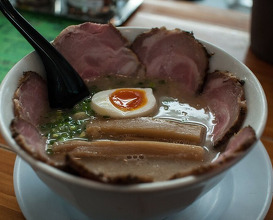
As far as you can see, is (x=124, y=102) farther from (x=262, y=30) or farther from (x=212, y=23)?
(x=212, y=23)

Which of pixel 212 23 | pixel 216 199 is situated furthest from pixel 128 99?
pixel 212 23

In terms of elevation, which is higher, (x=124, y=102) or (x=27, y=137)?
(x=27, y=137)

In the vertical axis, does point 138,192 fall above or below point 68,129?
above

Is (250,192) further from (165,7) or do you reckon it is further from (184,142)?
(165,7)

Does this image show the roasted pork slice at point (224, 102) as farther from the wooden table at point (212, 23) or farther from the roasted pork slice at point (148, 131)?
the wooden table at point (212, 23)

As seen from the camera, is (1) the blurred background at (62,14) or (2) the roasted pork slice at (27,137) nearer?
(2) the roasted pork slice at (27,137)

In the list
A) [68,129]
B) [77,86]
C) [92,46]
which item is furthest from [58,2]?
[68,129]

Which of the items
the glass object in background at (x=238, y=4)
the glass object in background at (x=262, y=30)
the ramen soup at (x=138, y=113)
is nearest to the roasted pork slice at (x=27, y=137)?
the ramen soup at (x=138, y=113)
